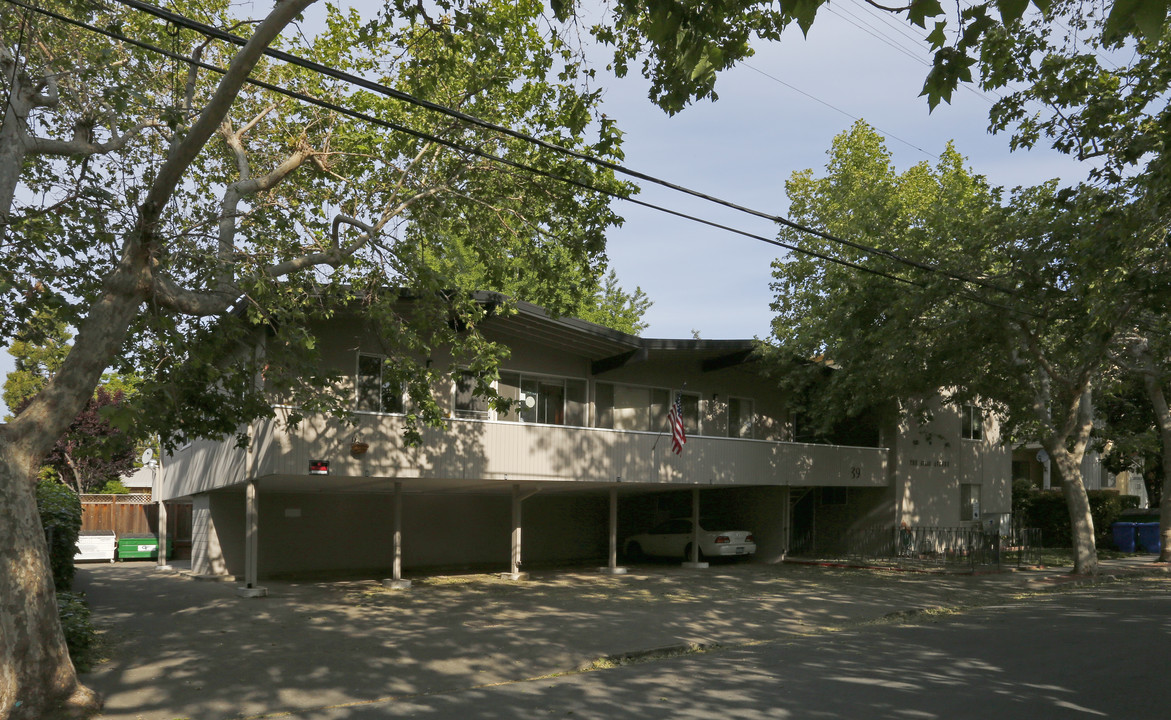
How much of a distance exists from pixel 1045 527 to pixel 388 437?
28.4 m

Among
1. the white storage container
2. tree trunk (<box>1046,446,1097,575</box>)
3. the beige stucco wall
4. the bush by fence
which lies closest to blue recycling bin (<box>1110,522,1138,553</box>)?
the bush by fence

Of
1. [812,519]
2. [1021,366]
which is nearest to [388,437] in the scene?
[1021,366]

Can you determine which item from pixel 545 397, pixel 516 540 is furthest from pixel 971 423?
pixel 516 540

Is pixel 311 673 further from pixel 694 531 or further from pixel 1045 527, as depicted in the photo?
pixel 1045 527

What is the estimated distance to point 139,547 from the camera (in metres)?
31.8

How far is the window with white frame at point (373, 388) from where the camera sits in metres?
20.4

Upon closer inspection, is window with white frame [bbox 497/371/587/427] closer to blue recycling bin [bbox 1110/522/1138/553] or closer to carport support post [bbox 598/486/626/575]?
carport support post [bbox 598/486/626/575]

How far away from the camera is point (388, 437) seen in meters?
19.1

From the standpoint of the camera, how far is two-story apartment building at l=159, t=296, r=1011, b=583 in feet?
64.8

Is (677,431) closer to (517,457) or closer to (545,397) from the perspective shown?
(545,397)

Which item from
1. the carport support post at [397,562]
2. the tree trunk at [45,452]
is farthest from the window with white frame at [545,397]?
the tree trunk at [45,452]

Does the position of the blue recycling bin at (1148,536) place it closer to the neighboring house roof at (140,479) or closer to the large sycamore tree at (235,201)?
the large sycamore tree at (235,201)

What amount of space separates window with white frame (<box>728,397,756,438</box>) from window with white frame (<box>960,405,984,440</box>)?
867 centimetres

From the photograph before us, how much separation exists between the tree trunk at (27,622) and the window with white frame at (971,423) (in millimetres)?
29418
